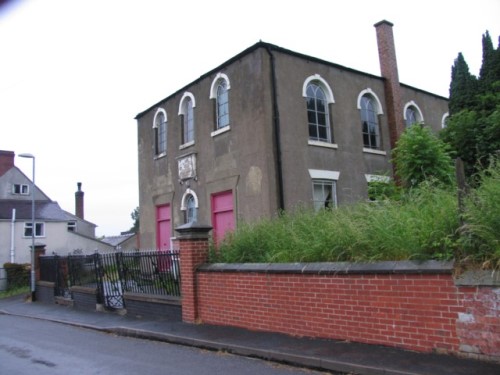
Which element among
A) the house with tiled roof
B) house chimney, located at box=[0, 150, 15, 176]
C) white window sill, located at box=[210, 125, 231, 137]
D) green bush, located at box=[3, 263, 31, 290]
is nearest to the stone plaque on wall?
white window sill, located at box=[210, 125, 231, 137]

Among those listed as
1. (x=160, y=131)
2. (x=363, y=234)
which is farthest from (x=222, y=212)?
(x=363, y=234)

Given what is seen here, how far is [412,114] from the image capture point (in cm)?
1955

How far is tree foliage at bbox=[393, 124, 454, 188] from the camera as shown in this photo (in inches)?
517

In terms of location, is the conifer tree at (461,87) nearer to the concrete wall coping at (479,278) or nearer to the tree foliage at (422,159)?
the tree foliage at (422,159)

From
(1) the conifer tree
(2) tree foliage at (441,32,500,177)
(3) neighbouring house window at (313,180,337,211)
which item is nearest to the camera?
(3) neighbouring house window at (313,180,337,211)

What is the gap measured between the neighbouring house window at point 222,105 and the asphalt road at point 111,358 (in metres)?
7.94

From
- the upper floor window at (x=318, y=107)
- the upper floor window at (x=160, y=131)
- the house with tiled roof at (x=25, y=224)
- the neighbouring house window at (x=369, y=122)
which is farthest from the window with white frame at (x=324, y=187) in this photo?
the house with tiled roof at (x=25, y=224)

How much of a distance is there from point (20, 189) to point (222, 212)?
32477mm

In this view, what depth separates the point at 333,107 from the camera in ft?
52.7

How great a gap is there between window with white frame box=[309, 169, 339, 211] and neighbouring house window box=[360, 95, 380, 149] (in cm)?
247

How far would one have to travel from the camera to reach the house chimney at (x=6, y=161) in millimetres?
43344

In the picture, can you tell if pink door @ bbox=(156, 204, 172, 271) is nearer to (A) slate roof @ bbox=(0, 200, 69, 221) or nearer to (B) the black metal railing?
(B) the black metal railing

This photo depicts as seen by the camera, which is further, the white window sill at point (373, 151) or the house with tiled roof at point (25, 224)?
the house with tiled roof at point (25, 224)

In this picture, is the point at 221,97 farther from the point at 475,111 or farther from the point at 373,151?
the point at 475,111
